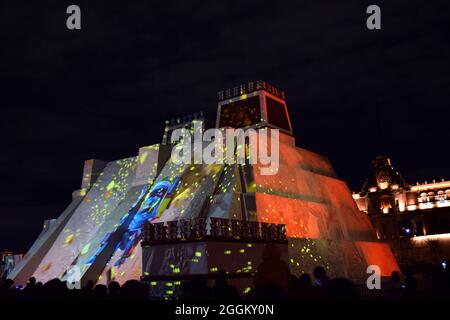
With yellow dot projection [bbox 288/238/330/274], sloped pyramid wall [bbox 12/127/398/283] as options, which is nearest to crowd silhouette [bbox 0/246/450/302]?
sloped pyramid wall [bbox 12/127/398/283]

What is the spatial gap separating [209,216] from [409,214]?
29512 mm

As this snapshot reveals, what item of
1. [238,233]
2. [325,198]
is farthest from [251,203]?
[325,198]

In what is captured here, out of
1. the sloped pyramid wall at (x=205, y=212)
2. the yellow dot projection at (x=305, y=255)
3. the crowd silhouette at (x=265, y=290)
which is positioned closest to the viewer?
the crowd silhouette at (x=265, y=290)

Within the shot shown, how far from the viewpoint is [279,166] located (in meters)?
26.6

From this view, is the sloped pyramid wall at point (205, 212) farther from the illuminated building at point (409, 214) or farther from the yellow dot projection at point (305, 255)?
the illuminated building at point (409, 214)

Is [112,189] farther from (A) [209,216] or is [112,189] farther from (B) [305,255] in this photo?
(B) [305,255]

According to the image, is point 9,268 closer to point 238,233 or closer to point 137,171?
point 137,171

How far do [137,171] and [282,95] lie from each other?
40.7 feet

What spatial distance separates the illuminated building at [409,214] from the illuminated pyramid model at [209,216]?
574 inches

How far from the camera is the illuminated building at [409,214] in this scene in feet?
138

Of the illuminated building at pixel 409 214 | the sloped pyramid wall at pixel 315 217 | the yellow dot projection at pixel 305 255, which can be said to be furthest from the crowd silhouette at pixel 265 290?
the illuminated building at pixel 409 214

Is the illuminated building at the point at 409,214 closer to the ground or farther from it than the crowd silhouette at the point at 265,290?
farther from it

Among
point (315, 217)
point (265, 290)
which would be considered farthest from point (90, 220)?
point (265, 290)

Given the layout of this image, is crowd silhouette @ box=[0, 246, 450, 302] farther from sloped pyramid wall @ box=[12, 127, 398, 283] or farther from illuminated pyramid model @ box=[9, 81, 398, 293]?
sloped pyramid wall @ box=[12, 127, 398, 283]
